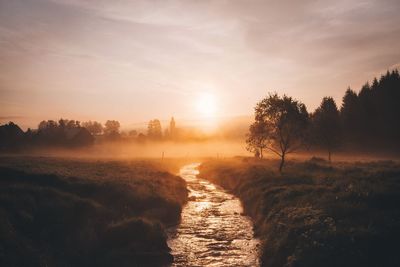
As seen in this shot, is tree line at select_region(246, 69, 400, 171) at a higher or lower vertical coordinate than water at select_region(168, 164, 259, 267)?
higher

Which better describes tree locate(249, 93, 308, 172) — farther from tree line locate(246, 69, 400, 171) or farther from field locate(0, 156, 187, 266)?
field locate(0, 156, 187, 266)

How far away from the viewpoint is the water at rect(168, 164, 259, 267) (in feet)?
83.0

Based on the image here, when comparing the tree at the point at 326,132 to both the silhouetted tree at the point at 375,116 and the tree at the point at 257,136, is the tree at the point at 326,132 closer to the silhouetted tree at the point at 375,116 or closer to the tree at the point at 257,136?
the silhouetted tree at the point at 375,116

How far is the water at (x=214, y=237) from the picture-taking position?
997 inches

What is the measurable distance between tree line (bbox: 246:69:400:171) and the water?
76.2 ft

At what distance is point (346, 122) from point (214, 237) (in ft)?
305

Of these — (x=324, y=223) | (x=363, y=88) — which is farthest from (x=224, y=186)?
(x=363, y=88)

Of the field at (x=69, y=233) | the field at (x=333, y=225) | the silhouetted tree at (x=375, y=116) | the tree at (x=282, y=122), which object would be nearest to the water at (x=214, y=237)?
the field at (x=333, y=225)

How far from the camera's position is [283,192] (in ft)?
122

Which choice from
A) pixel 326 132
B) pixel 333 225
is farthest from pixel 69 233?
pixel 326 132

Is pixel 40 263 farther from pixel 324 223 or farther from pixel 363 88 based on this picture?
pixel 363 88

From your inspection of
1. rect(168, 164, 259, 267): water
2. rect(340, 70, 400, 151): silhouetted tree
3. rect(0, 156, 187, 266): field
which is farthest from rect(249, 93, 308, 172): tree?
rect(340, 70, 400, 151): silhouetted tree

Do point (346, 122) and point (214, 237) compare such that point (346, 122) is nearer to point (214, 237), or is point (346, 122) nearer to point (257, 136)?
point (257, 136)

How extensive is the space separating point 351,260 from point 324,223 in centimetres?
449
